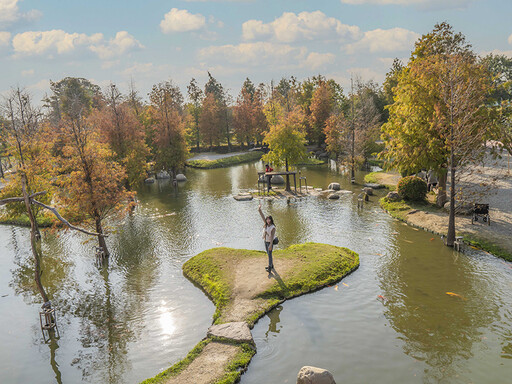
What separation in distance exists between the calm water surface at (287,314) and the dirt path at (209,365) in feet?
2.73

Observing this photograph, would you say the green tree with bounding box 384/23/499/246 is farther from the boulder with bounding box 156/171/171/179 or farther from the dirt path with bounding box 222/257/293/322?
the boulder with bounding box 156/171/171/179

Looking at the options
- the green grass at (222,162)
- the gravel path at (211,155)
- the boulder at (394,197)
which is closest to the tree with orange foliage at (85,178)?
the boulder at (394,197)

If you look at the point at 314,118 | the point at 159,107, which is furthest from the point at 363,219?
the point at 314,118

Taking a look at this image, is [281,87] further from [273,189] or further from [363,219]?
[363,219]

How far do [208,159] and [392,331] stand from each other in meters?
56.4

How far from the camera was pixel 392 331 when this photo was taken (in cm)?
1302

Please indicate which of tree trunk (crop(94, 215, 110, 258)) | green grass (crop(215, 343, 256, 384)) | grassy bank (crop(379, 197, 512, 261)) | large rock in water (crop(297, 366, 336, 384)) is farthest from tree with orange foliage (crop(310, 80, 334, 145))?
large rock in water (crop(297, 366, 336, 384))

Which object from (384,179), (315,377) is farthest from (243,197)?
(315,377)

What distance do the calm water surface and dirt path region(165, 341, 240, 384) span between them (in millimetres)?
833

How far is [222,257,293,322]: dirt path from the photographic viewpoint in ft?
46.9

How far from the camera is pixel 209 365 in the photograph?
11188 mm

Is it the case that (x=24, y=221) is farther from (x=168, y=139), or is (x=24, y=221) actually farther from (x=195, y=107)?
(x=195, y=107)

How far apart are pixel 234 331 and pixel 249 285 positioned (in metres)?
3.70

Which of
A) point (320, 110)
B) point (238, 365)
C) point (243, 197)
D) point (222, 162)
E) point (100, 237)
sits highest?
point (320, 110)
